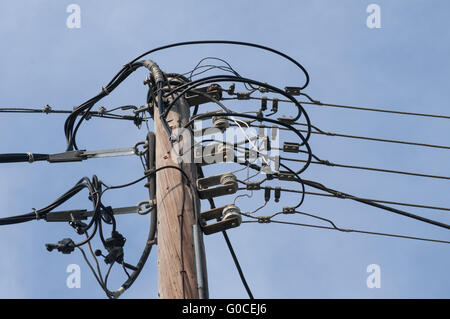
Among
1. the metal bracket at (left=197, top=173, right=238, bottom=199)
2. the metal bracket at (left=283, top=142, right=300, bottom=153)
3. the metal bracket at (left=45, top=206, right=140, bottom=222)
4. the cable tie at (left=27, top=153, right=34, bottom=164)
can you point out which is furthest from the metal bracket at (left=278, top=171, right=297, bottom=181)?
the cable tie at (left=27, top=153, right=34, bottom=164)

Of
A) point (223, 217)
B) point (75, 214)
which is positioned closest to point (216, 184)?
point (223, 217)

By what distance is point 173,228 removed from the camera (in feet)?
24.3

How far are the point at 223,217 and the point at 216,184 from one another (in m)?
0.45

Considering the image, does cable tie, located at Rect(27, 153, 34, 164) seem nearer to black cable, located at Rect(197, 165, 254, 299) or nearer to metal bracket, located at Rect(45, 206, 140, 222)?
metal bracket, located at Rect(45, 206, 140, 222)

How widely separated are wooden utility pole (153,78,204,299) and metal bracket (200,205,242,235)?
0.58ft

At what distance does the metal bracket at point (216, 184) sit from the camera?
809cm

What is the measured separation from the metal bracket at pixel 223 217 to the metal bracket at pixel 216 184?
0.26 metres

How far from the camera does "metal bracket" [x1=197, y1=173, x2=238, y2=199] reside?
809 cm

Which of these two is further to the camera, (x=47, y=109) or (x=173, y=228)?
(x=47, y=109)

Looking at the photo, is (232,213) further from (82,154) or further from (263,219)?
(82,154)

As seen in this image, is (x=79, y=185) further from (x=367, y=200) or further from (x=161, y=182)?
(x=367, y=200)
